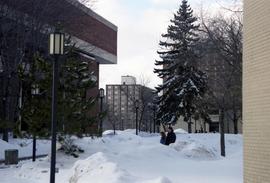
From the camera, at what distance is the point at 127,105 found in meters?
106

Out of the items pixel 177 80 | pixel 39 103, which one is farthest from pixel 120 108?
pixel 39 103

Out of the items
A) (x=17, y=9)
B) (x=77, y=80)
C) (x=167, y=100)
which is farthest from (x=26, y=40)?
(x=167, y=100)

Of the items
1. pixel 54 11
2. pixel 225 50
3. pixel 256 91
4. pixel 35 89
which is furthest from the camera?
pixel 54 11

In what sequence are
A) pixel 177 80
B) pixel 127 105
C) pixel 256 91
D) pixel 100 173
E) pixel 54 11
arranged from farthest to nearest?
pixel 127 105
pixel 177 80
pixel 54 11
pixel 100 173
pixel 256 91

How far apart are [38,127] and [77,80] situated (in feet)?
8.63

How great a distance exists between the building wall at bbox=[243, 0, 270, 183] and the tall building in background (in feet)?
210

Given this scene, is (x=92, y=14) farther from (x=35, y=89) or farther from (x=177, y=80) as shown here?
(x=35, y=89)

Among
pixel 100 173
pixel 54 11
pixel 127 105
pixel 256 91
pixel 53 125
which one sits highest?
pixel 54 11

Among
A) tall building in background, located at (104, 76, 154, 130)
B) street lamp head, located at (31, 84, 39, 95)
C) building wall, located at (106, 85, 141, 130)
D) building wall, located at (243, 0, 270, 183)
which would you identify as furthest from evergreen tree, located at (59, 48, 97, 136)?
building wall, located at (106, 85, 141, 130)

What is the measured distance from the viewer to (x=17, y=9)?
1076 inches

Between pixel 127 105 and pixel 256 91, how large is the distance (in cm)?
9644

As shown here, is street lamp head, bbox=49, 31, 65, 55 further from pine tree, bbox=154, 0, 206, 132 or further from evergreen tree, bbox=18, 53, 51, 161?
pine tree, bbox=154, 0, 206, 132

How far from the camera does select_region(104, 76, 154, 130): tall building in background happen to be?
270 ft

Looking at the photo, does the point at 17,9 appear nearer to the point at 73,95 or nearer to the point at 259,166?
the point at 73,95
